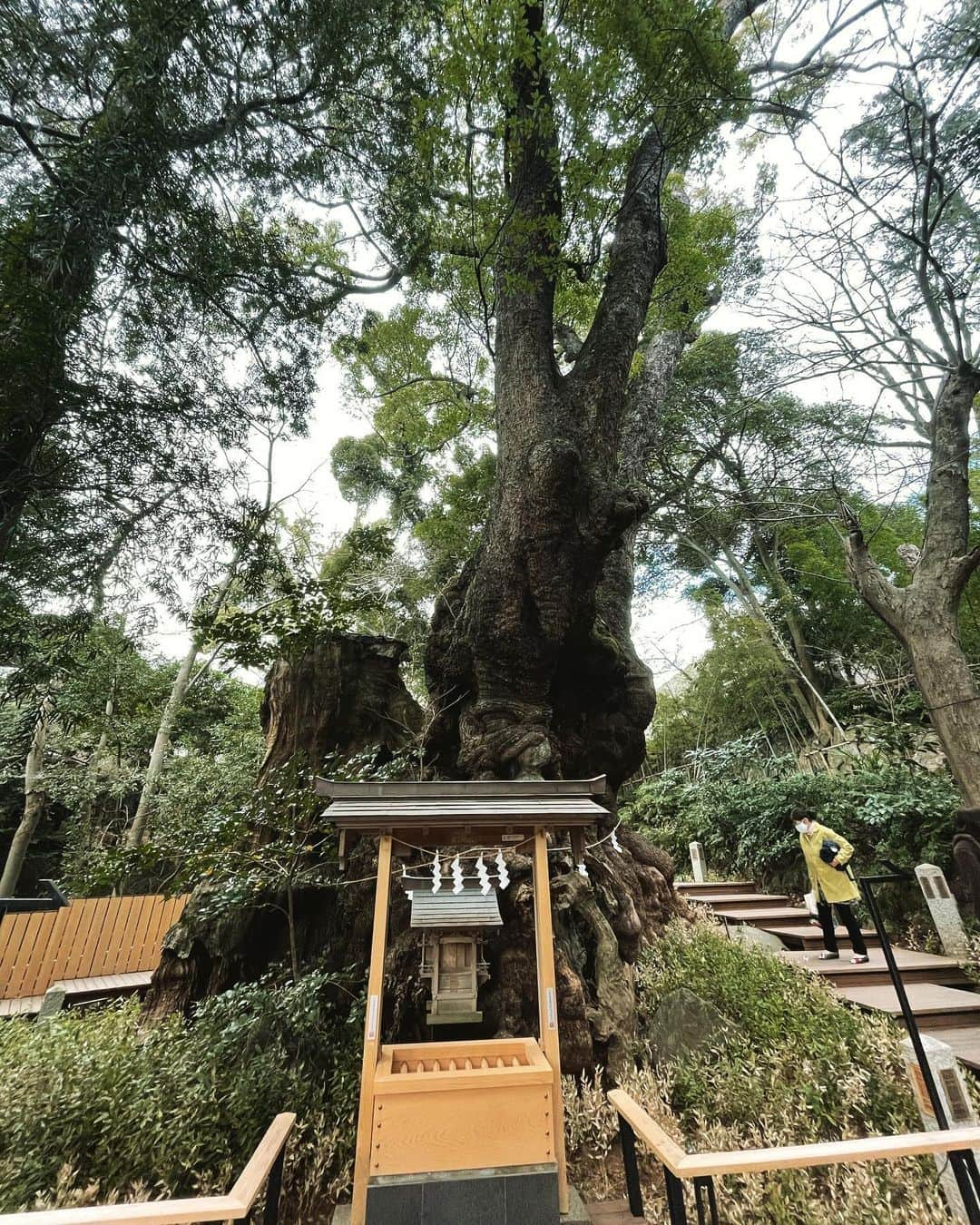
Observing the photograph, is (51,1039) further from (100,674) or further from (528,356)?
(528,356)

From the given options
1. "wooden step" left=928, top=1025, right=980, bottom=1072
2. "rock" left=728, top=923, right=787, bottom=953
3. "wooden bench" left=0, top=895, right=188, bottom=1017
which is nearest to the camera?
"wooden step" left=928, top=1025, right=980, bottom=1072

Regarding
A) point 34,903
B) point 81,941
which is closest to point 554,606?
point 34,903

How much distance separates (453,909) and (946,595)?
22.2 ft

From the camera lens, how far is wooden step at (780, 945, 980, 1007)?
4.49 meters

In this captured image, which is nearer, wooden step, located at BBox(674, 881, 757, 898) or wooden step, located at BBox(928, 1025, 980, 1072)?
wooden step, located at BBox(928, 1025, 980, 1072)

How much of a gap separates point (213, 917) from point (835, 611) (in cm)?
1182

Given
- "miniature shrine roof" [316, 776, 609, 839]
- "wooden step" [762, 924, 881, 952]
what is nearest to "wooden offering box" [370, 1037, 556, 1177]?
"miniature shrine roof" [316, 776, 609, 839]

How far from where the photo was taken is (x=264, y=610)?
17.4 feet

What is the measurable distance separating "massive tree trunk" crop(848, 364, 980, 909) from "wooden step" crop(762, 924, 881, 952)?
3.47 ft

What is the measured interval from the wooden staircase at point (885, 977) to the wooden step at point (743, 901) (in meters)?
0.07

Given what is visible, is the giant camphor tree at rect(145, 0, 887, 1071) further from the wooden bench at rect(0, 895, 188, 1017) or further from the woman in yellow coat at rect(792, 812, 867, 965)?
the wooden bench at rect(0, 895, 188, 1017)

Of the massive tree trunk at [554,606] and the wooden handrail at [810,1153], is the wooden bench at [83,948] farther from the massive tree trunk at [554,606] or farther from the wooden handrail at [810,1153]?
the wooden handrail at [810,1153]

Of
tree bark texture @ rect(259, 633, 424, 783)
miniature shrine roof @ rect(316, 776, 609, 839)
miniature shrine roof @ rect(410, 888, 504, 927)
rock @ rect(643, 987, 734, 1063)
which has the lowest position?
rock @ rect(643, 987, 734, 1063)

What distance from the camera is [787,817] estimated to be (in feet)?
24.8
